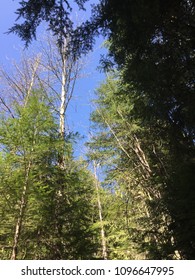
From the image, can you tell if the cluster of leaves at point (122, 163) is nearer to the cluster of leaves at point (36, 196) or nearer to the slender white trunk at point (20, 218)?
the cluster of leaves at point (36, 196)

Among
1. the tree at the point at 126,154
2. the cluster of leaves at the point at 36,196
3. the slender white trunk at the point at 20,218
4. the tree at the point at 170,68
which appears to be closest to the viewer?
the tree at the point at 170,68

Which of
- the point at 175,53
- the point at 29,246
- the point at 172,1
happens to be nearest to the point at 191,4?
the point at 172,1

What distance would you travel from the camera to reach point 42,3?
5.55 metres

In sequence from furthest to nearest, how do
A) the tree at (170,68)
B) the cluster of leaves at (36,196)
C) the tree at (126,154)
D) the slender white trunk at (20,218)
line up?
the tree at (126,154) < the cluster of leaves at (36,196) < the slender white trunk at (20,218) < the tree at (170,68)

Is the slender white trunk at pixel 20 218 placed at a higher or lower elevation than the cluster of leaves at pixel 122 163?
lower

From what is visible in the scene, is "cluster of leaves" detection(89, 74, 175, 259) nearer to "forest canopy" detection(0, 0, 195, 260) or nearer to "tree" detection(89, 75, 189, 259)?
"tree" detection(89, 75, 189, 259)

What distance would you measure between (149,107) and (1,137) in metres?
3.52

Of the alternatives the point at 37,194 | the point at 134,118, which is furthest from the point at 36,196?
the point at 134,118

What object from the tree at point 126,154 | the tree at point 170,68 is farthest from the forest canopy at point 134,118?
the tree at point 126,154

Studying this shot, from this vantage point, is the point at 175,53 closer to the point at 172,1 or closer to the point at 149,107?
the point at 172,1

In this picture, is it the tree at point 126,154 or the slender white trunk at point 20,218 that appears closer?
the slender white trunk at point 20,218

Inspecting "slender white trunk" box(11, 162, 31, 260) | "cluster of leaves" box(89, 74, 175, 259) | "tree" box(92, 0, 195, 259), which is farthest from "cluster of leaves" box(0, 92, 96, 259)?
"cluster of leaves" box(89, 74, 175, 259)

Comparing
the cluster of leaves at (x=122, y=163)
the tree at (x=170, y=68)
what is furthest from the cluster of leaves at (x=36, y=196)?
the cluster of leaves at (x=122, y=163)

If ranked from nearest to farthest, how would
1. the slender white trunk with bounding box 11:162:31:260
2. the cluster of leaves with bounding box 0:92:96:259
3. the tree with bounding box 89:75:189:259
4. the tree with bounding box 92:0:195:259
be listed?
the tree with bounding box 92:0:195:259 → the slender white trunk with bounding box 11:162:31:260 → the cluster of leaves with bounding box 0:92:96:259 → the tree with bounding box 89:75:189:259
